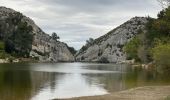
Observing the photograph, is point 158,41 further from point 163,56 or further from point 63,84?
point 63,84

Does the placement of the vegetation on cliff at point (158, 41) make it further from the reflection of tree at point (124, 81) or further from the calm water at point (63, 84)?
the calm water at point (63, 84)

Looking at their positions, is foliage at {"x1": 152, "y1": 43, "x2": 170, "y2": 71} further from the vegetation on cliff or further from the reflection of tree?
the reflection of tree

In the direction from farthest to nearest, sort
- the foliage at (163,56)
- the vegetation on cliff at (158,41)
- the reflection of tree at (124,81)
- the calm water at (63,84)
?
the vegetation on cliff at (158,41), the foliage at (163,56), the reflection of tree at (124,81), the calm water at (63,84)

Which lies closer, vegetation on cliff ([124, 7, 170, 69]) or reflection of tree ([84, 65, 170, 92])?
reflection of tree ([84, 65, 170, 92])

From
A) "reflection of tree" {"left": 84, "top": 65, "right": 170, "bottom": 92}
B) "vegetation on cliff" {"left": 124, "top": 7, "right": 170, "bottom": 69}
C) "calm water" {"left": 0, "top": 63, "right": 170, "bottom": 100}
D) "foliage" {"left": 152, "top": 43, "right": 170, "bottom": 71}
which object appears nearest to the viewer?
"calm water" {"left": 0, "top": 63, "right": 170, "bottom": 100}

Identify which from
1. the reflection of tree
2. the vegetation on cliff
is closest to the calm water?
the reflection of tree

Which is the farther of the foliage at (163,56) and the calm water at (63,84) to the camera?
the foliage at (163,56)

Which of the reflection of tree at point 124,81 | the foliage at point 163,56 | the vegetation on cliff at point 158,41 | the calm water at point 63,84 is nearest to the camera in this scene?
the calm water at point 63,84

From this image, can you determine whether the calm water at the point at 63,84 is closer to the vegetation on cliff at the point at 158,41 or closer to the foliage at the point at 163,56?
the foliage at the point at 163,56

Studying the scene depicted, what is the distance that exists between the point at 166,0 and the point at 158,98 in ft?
45.6

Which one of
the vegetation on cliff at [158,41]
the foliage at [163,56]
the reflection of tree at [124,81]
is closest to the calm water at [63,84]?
the reflection of tree at [124,81]

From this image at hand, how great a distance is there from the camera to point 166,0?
4866 cm

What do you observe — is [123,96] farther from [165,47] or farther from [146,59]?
[146,59]

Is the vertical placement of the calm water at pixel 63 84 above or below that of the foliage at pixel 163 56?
below
